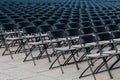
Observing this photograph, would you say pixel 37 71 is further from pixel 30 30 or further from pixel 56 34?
pixel 30 30

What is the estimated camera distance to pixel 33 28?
35.0 ft

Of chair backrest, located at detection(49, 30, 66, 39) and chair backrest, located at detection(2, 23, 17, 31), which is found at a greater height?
chair backrest, located at detection(49, 30, 66, 39)

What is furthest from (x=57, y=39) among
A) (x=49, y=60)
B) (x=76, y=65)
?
(x=76, y=65)

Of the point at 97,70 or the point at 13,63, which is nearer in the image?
the point at 97,70

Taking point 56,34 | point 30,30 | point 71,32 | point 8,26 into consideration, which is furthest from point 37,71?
point 8,26

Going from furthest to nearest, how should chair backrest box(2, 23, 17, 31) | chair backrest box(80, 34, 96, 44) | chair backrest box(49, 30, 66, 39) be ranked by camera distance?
1. chair backrest box(2, 23, 17, 31)
2. chair backrest box(49, 30, 66, 39)
3. chair backrest box(80, 34, 96, 44)

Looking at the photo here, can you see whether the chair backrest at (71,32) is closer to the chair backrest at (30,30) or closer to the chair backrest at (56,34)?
the chair backrest at (56,34)

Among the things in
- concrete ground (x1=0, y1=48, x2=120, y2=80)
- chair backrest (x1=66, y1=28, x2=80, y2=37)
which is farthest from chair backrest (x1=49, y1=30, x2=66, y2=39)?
concrete ground (x1=0, y1=48, x2=120, y2=80)

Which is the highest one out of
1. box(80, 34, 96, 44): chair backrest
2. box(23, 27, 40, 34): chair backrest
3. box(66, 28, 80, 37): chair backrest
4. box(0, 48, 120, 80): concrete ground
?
box(80, 34, 96, 44): chair backrest

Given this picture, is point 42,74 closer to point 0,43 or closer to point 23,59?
point 23,59

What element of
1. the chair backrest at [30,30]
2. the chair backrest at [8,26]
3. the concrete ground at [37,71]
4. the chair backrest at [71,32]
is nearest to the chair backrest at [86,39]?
the concrete ground at [37,71]

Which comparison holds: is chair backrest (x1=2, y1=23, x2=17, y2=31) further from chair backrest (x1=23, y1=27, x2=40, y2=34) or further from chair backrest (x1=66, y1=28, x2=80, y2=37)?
chair backrest (x1=66, y1=28, x2=80, y2=37)

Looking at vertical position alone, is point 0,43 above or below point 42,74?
below

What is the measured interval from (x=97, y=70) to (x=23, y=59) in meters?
2.82
